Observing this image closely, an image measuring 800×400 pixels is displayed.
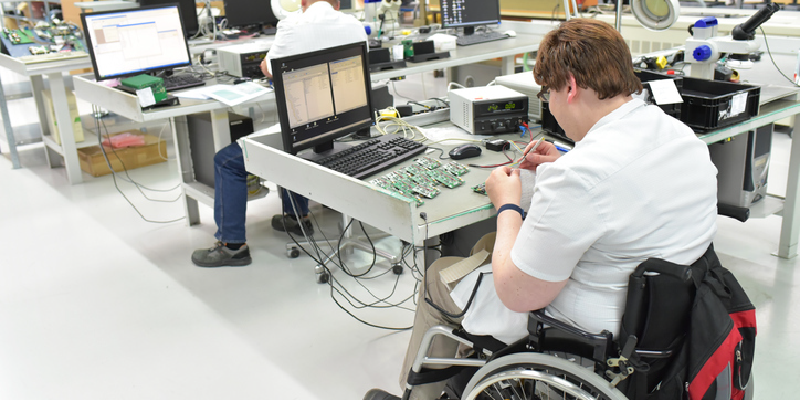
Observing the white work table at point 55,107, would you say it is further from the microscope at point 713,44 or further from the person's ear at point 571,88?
the person's ear at point 571,88

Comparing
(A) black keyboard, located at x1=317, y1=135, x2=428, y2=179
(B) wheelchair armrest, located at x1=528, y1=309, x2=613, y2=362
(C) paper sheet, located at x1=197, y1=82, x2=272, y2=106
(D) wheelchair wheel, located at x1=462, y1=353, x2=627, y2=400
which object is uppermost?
(C) paper sheet, located at x1=197, y1=82, x2=272, y2=106

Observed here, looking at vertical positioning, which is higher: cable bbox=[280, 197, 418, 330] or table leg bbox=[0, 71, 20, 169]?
table leg bbox=[0, 71, 20, 169]

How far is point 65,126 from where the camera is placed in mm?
4160

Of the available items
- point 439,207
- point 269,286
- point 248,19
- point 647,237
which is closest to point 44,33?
point 248,19

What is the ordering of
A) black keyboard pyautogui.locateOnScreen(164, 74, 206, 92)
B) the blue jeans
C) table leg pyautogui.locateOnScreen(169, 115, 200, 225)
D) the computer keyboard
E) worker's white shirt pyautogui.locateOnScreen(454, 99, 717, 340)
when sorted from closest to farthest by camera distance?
worker's white shirt pyautogui.locateOnScreen(454, 99, 717, 340) < the blue jeans < black keyboard pyautogui.locateOnScreen(164, 74, 206, 92) < table leg pyautogui.locateOnScreen(169, 115, 200, 225) < the computer keyboard

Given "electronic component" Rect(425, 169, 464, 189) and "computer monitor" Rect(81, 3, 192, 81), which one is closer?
"electronic component" Rect(425, 169, 464, 189)

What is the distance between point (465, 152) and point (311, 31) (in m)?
1.22

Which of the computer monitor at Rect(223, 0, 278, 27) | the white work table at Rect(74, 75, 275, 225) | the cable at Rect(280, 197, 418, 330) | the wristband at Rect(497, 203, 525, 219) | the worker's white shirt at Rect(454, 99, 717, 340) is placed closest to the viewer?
the worker's white shirt at Rect(454, 99, 717, 340)

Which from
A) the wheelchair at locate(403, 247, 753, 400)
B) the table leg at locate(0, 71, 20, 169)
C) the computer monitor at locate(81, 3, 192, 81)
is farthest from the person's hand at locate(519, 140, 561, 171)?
the table leg at locate(0, 71, 20, 169)

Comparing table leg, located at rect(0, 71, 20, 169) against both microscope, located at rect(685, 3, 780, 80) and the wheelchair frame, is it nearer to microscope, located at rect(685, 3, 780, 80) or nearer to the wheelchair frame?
the wheelchair frame

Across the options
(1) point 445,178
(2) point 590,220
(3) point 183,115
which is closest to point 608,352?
(2) point 590,220

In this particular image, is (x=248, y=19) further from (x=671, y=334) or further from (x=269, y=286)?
(x=671, y=334)

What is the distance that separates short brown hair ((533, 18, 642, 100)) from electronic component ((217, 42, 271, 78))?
Answer: 2.45 meters

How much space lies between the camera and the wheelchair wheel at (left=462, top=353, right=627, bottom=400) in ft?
4.21
